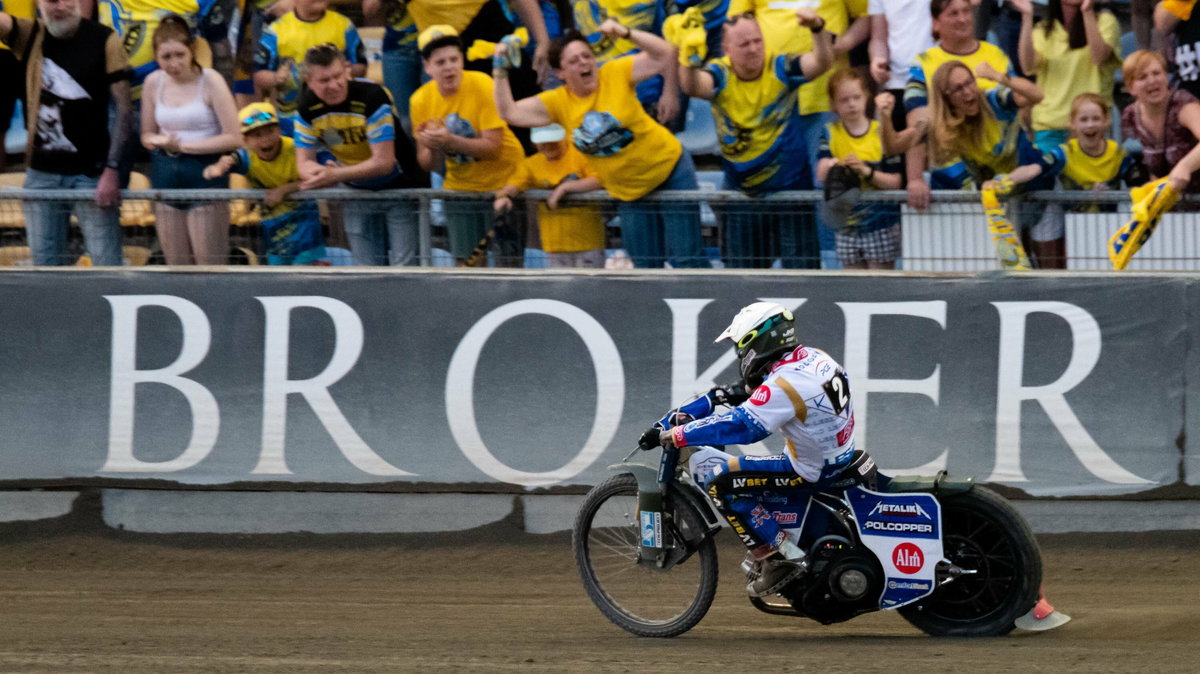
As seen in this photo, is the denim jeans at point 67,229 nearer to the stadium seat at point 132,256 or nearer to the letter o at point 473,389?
the stadium seat at point 132,256

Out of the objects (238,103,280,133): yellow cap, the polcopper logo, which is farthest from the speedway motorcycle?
(238,103,280,133): yellow cap

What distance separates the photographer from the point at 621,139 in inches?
374

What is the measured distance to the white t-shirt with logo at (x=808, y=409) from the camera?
667 cm

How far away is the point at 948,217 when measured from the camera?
9.13 meters

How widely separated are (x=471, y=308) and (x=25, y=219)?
308cm

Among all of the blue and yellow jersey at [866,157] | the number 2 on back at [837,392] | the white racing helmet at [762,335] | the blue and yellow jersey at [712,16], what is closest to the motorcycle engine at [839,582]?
the number 2 on back at [837,392]

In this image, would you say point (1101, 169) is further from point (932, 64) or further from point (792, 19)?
point (792, 19)

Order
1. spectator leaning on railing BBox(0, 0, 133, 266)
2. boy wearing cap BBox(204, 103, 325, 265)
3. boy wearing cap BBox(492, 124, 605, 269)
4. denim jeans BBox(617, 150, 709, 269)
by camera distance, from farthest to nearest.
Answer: spectator leaning on railing BBox(0, 0, 133, 266), boy wearing cap BBox(204, 103, 325, 265), boy wearing cap BBox(492, 124, 605, 269), denim jeans BBox(617, 150, 709, 269)

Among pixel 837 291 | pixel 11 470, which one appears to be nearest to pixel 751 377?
pixel 837 291

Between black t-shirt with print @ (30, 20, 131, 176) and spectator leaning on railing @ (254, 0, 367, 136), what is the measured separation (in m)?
1.21

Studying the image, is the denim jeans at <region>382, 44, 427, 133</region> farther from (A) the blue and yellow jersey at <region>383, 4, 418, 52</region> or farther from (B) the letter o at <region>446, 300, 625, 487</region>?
(B) the letter o at <region>446, 300, 625, 487</region>

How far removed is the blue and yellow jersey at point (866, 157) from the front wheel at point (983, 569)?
274cm

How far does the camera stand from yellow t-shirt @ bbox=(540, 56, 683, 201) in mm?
9508

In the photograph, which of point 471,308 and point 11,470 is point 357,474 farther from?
point 11,470
